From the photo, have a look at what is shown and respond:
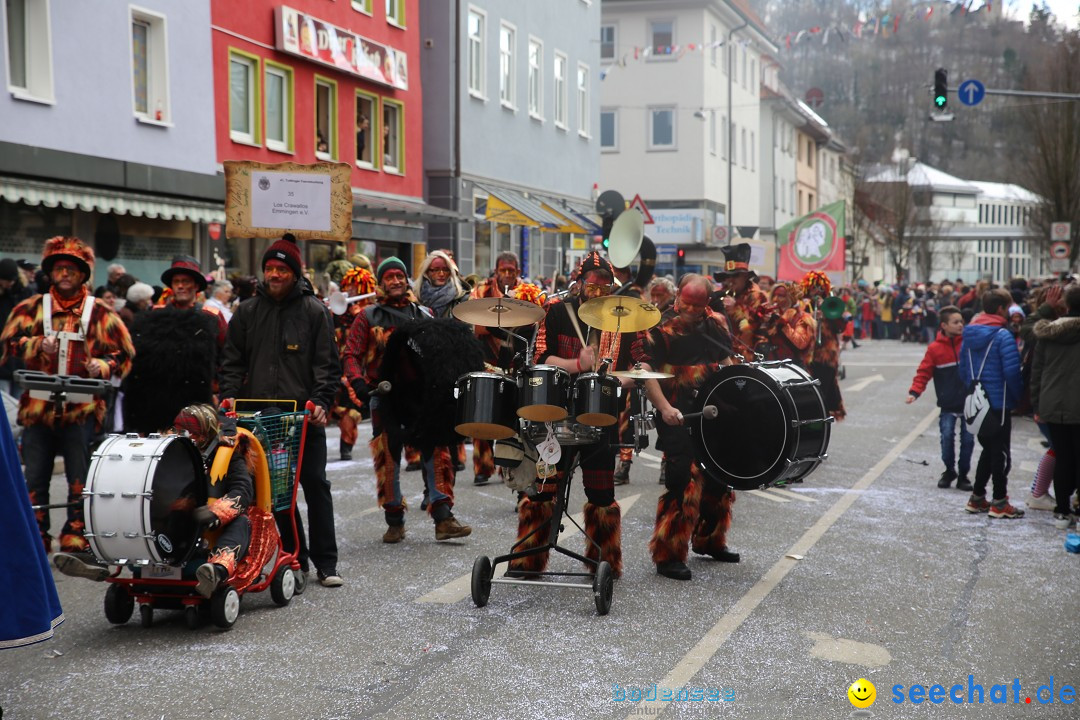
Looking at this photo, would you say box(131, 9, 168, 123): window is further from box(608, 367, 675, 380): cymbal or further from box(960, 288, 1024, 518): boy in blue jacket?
box(608, 367, 675, 380): cymbal

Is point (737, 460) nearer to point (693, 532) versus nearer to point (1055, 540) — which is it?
point (693, 532)

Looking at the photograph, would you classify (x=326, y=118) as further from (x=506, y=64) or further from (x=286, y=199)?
(x=286, y=199)

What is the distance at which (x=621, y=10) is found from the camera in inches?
1919

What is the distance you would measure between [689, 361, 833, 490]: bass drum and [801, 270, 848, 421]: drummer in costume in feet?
13.7

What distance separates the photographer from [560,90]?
35281 mm

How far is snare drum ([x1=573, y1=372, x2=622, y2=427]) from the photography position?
6363 millimetres

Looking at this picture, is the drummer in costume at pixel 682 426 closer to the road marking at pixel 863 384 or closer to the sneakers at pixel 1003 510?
the sneakers at pixel 1003 510

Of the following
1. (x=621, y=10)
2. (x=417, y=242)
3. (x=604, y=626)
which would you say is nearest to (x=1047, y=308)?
(x=604, y=626)

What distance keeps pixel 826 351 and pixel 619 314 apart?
701 centimetres

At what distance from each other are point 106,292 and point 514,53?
70.2ft

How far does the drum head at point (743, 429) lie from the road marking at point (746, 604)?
2.16 feet

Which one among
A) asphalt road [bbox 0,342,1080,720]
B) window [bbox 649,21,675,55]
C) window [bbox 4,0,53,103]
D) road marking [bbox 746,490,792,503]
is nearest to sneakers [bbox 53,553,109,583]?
asphalt road [bbox 0,342,1080,720]

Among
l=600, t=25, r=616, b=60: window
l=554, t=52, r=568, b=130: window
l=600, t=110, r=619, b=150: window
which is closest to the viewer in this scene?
l=554, t=52, r=568, b=130: window

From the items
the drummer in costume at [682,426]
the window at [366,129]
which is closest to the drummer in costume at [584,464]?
the drummer in costume at [682,426]
